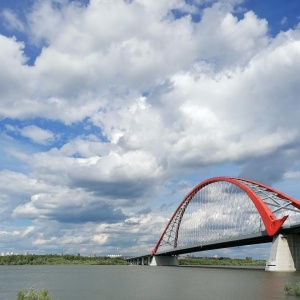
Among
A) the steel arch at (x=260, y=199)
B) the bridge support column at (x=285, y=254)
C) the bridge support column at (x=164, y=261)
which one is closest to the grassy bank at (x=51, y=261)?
the bridge support column at (x=164, y=261)

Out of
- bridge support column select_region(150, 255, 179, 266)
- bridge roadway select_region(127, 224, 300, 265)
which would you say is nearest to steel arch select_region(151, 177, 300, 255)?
bridge roadway select_region(127, 224, 300, 265)

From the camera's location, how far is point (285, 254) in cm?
5709

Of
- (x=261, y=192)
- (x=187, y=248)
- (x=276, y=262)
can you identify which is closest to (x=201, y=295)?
(x=276, y=262)

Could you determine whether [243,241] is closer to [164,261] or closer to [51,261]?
[164,261]

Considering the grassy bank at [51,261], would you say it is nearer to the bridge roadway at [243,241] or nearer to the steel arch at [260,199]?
the bridge roadway at [243,241]

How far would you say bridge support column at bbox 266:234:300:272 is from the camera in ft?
185

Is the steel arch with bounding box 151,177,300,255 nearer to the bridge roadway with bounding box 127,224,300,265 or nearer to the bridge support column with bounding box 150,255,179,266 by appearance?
the bridge roadway with bounding box 127,224,300,265

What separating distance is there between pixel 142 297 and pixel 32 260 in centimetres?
14608

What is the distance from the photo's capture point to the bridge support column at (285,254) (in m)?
56.5

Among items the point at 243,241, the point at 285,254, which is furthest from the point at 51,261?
the point at 285,254

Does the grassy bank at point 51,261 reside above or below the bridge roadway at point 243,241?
above

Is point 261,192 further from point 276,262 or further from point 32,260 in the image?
point 32,260

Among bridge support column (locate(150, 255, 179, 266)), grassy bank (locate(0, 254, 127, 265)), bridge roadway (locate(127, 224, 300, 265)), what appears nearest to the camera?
bridge roadway (locate(127, 224, 300, 265))

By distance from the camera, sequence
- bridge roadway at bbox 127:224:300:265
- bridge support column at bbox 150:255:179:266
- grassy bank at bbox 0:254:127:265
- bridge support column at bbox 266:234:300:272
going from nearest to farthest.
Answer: bridge support column at bbox 266:234:300:272, bridge roadway at bbox 127:224:300:265, bridge support column at bbox 150:255:179:266, grassy bank at bbox 0:254:127:265
